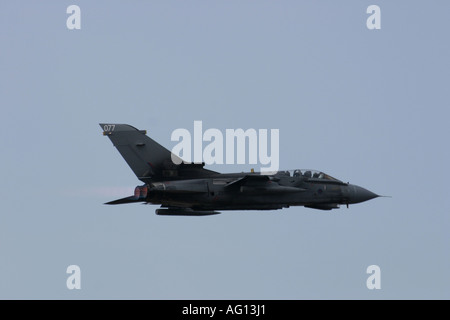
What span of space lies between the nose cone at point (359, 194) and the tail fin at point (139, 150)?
9778mm

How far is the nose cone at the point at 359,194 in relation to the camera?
2916 inches

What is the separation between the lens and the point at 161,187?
69188 mm

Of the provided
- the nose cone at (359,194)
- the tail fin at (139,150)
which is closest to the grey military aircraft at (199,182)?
the tail fin at (139,150)

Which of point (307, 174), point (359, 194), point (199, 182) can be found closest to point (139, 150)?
point (199, 182)

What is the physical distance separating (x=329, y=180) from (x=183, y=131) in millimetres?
8553

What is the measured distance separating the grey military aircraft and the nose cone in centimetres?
269

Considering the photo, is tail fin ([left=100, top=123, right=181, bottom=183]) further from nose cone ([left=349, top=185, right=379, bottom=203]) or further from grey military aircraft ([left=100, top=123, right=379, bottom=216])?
nose cone ([left=349, top=185, right=379, bottom=203])

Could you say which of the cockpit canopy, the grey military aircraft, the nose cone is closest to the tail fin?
the grey military aircraft

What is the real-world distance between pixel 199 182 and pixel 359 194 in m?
9.06

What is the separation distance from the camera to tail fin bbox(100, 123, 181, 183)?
71.1 metres

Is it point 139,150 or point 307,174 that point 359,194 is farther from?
point 139,150

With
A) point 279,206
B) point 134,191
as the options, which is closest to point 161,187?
point 134,191

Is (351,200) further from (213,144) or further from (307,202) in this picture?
(213,144)

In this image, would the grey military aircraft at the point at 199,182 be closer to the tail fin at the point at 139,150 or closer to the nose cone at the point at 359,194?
the tail fin at the point at 139,150
